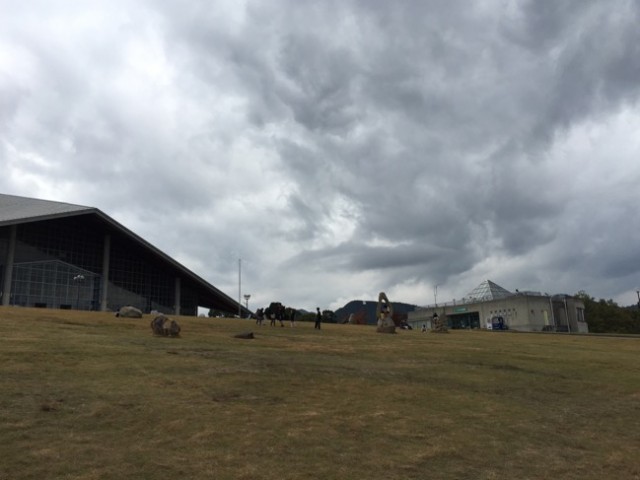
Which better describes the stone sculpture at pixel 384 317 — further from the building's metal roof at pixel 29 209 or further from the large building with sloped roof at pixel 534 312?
the large building with sloped roof at pixel 534 312

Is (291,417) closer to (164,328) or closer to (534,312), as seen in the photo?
(164,328)

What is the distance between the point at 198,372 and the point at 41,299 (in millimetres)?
54145

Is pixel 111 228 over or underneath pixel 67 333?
over

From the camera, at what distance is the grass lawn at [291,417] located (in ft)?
27.9

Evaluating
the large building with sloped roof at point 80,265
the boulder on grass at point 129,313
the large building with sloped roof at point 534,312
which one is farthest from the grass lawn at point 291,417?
the large building with sloped roof at point 534,312

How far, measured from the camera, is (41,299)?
60.8 meters

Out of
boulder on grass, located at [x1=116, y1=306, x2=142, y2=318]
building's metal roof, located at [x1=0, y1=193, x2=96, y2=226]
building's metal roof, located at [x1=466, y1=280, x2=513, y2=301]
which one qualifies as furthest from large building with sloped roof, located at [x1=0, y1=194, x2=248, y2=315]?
building's metal roof, located at [x1=466, y1=280, x2=513, y2=301]

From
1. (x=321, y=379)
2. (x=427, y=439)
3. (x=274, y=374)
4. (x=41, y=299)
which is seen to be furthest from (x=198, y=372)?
(x=41, y=299)

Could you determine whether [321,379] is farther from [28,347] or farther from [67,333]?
[67,333]

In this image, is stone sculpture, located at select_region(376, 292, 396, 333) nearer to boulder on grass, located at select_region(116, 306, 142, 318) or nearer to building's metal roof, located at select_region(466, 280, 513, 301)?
boulder on grass, located at select_region(116, 306, 142, 318)

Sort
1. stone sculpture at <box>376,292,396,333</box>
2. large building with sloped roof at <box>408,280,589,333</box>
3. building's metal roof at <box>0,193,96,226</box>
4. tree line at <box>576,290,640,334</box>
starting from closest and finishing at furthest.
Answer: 1. stone sculpture at <box>376,292,396,333</box>
2. building's metal roof at <box>0,193,96,226</box>
3. large building with sloped roof at <box>408,280,589,333</box>
4. tree line at <box>576,290,640,334</box>

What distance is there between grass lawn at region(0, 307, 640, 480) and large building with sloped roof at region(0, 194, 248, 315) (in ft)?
148

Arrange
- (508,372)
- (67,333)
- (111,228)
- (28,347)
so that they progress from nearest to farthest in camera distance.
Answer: (28,347) → (508,372) → (67,333) → (111,228)

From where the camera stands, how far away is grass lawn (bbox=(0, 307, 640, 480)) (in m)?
8.50
